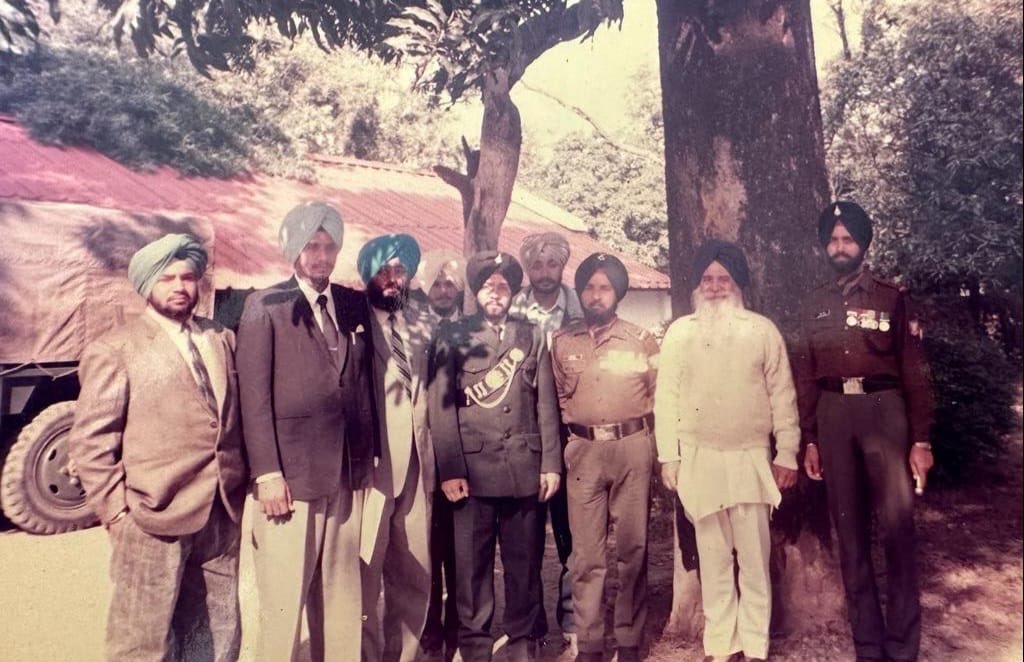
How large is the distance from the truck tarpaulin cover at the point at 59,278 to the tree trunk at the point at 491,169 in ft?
8.50

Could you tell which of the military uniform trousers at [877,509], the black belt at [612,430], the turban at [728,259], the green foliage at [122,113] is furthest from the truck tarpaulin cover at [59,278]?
the military uniform trousers at [877,509]

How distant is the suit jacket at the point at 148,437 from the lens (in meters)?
2.67

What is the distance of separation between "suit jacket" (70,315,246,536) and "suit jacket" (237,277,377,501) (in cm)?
15

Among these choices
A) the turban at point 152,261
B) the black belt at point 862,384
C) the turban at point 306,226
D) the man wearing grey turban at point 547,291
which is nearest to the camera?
the turban at point 152,261

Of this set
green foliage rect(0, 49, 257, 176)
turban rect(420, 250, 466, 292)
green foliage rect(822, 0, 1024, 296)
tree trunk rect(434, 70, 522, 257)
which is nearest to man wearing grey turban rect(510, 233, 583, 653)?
turban rect(420, 250, 466, 292)

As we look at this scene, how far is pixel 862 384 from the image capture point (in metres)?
3.37

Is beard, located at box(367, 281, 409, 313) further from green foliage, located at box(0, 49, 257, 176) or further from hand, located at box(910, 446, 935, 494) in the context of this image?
green foliage, located at box(0, 49, 257, 176)

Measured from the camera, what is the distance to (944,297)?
6.12m

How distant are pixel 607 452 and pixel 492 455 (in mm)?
514

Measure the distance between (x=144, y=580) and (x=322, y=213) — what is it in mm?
1478

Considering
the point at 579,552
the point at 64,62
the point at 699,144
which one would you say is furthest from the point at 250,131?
the point at 579,552

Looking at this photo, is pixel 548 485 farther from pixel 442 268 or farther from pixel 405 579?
pixel 442 268

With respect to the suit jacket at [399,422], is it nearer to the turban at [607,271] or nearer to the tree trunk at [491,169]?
the turban at [607,271]

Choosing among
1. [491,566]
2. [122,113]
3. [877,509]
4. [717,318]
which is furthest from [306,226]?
[122,113]
